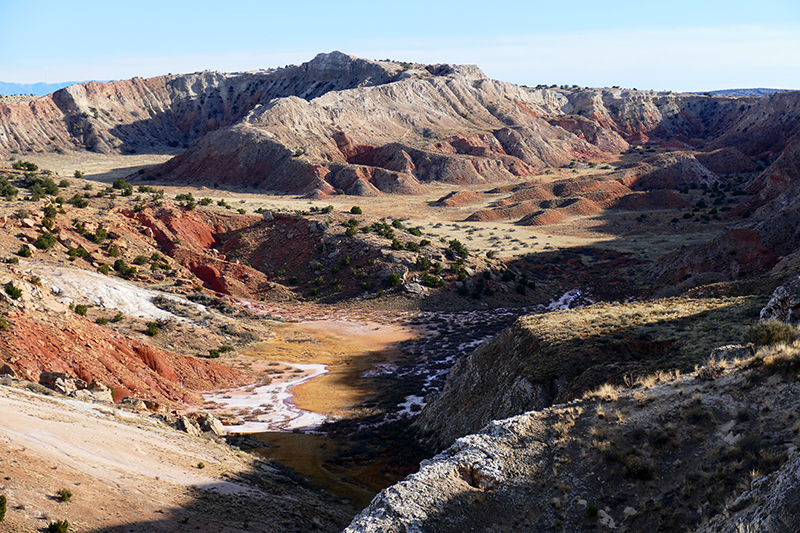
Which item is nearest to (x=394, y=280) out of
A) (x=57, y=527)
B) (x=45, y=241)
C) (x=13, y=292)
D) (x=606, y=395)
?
(x=45, y=241)

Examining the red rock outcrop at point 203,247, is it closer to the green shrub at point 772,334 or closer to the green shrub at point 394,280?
the green shrub at point 394,280

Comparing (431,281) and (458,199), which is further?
(458,199)

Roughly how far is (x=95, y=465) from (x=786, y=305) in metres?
16.7

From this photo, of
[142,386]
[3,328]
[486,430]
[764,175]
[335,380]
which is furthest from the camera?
[764,175]

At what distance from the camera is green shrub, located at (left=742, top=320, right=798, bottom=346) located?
12312 millimetres

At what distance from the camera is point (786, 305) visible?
1502cm

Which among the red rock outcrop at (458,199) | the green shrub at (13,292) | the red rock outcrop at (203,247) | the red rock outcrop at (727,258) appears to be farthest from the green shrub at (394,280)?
the red rock outcrop at (458,199)

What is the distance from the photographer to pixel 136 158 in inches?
4557

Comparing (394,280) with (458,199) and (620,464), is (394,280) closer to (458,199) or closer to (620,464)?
(620,464)

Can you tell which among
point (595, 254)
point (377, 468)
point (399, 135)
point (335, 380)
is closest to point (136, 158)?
point (399, 135)

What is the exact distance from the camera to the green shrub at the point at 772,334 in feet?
40.4

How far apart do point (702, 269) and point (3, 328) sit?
42.8 meters

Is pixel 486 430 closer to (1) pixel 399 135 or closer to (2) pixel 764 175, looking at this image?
(2) pixel 764 175

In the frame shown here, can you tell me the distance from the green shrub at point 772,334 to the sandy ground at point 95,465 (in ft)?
39.7
